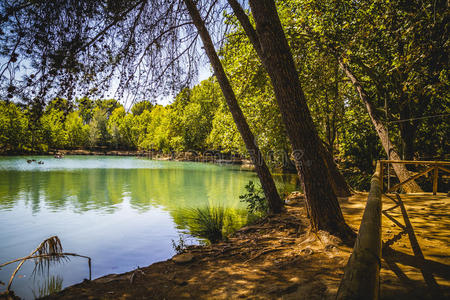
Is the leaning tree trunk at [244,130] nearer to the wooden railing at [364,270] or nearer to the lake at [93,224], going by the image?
the lake at [93,224]

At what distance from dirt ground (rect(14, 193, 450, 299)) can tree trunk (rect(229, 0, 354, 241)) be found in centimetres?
36

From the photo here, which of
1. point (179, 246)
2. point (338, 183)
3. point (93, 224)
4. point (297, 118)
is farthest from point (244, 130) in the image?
point (93, 224)

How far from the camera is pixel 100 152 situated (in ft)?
209

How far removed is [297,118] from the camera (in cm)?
337

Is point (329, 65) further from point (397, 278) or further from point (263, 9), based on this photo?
point (397, 278)

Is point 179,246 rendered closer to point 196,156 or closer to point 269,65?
point 269,65

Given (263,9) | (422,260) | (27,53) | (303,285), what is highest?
(263,9)

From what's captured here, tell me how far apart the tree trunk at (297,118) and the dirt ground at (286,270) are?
1.18 ft

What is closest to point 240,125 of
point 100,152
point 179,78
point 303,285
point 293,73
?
point 179,78

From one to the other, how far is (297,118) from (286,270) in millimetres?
2004

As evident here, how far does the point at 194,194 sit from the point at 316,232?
11188 millimetres

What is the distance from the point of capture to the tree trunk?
3.30 metres

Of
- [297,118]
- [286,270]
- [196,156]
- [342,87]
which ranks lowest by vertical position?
[286,270]

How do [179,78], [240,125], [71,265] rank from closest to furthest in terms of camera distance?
[71,265] < [240,125] < [179,78]
